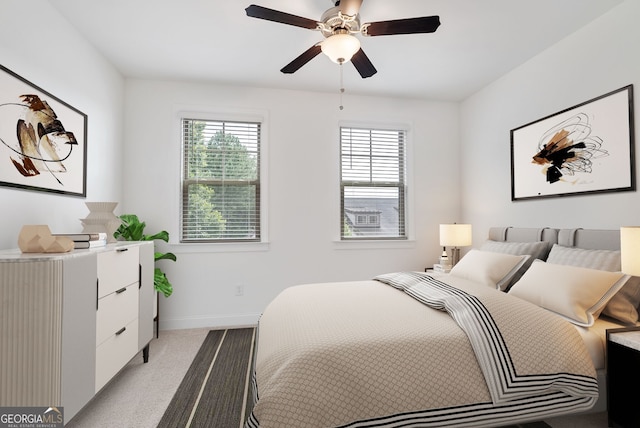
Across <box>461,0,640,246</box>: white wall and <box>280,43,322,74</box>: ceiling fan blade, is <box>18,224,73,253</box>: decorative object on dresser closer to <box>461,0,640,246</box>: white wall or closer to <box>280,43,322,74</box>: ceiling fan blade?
<box>280,43,322,74</box>: ceiling fan blade

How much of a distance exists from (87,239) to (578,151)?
3.58 meters

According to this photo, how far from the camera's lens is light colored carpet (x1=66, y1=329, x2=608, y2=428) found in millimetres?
1764

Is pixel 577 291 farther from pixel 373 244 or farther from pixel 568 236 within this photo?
pixel 373 244

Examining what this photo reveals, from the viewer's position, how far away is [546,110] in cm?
276

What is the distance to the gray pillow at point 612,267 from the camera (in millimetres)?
1790

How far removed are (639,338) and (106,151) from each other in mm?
4018

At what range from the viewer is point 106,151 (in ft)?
9.62

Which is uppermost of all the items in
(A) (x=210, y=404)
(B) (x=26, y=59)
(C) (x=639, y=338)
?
(B) (x=26, y=59)

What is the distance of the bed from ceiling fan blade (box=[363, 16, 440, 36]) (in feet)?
5.02

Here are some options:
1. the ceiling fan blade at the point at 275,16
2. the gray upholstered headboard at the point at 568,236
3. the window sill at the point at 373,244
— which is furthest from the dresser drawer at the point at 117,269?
the gray upholstered headboard at the point at 568,236

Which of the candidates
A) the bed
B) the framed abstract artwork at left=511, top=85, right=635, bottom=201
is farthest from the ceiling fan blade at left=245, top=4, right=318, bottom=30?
the framed abstract artwork at left=511, top=85, right=635, bottom=201

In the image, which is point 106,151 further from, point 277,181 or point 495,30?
point 495,30

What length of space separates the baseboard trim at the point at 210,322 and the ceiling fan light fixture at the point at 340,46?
2.78 meters

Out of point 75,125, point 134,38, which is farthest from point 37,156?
point 134,38
